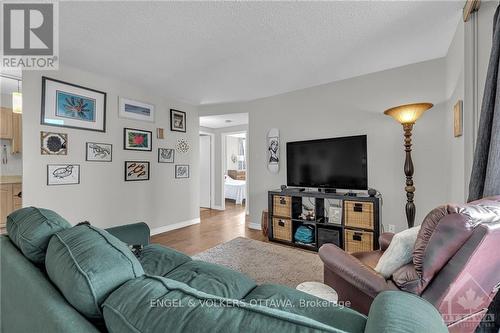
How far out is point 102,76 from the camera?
330 centimetres

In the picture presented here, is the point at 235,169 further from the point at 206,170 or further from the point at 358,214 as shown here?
the point at 358,214

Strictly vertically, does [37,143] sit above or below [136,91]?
below

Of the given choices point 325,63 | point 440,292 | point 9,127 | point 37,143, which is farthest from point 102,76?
point 440,292

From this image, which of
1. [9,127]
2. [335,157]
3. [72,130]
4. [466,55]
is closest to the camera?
[466,55]

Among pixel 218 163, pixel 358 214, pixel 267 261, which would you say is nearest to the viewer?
pixel 267 261

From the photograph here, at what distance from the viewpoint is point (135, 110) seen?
373 centimetres

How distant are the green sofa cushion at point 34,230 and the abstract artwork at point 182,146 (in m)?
3.24

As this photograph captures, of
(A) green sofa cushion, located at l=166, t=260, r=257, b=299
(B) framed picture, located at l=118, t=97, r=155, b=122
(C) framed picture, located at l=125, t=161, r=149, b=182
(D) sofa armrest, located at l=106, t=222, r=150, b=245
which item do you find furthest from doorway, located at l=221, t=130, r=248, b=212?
(A) green sofa cushion, located at l=166, t=260, r=257, b=299

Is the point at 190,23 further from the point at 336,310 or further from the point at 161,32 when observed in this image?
the point at 336,310

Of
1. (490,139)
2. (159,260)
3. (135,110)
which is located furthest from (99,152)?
(490,139)

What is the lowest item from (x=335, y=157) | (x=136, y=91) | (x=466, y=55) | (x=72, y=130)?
(x=335, y=157)

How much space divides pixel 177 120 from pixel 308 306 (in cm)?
398

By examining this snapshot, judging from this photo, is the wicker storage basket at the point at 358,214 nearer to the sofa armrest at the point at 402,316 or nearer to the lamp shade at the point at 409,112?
the lamp shade at the point at 409,112

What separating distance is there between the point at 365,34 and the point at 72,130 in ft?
11.9
